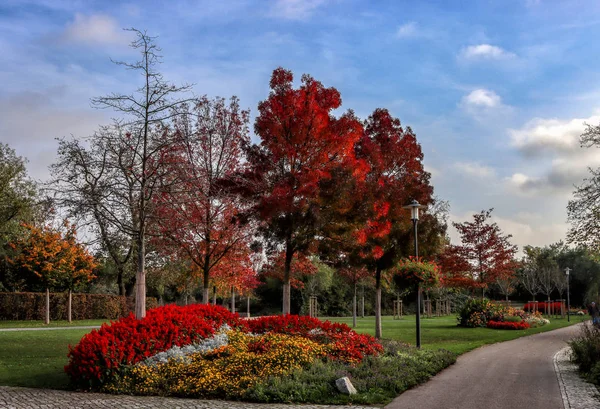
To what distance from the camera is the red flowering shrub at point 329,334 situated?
11742mm

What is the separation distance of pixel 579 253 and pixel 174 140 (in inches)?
2192

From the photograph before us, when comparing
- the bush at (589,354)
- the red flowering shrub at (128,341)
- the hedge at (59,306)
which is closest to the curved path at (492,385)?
the bush at (589,354)

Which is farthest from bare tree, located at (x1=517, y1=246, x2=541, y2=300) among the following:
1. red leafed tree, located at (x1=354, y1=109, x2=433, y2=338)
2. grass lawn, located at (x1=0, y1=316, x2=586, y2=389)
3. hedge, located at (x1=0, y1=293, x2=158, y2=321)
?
hedge, located at (x1=0, y1=293, x2=158, y2=321)

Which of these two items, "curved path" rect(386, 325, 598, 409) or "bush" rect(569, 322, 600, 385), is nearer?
"curved path" rect(386, 325, 598, 409)

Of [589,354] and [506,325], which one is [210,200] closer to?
[589,354]

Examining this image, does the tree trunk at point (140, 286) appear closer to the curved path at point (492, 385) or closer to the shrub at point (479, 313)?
the curved path at point (492, 385)

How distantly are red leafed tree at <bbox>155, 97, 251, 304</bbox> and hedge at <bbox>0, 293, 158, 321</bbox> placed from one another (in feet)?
49.6

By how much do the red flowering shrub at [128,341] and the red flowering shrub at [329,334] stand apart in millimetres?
1503

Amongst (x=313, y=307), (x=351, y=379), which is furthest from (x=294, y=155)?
(x=313, y=307)

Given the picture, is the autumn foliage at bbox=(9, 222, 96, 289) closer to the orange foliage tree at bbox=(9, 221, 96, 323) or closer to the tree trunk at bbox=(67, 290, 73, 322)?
the orange foliage tree at bbox=(9, 221, 96, 323)

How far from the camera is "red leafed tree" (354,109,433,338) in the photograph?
1894 cm

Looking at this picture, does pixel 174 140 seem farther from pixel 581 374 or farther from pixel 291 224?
pixel 581 374

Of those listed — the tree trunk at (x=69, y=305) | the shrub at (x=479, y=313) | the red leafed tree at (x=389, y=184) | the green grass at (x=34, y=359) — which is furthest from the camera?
the shrub at (x=479, y=313)

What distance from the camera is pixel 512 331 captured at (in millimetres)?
26750
